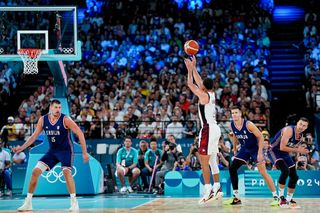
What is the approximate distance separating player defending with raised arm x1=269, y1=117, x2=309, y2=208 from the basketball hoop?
5897 mm

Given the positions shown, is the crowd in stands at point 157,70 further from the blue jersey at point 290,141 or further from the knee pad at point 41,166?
the knee pad at point 41,166

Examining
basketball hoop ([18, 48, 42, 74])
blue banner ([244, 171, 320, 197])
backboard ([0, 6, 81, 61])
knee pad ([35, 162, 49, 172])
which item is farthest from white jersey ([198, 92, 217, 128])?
blue banner ([244, 171, 320, 197])

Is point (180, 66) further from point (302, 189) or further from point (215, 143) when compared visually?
point (215, 143)

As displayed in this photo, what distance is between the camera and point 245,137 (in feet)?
42.2

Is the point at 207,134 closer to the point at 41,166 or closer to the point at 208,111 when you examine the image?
the point at 208,111

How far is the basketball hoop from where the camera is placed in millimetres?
15570

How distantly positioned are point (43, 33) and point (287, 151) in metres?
6.64

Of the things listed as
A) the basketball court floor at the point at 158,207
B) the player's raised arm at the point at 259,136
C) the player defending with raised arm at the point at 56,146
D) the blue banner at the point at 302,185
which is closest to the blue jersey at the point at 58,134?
the player defending with raised arm at the point at 56,146

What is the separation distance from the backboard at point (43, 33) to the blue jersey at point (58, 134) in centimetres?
384

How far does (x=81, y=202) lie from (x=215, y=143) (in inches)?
137

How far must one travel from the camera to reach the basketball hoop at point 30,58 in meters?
15.6

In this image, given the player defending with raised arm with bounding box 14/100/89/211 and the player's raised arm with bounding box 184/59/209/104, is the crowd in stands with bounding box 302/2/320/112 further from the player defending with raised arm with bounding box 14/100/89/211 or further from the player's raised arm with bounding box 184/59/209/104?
the player defending with raised arm with bounding box 14/100/89/211

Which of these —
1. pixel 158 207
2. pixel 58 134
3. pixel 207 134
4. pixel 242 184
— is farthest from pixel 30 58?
pixel 242 184

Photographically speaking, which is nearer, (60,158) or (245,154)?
(60,158)
